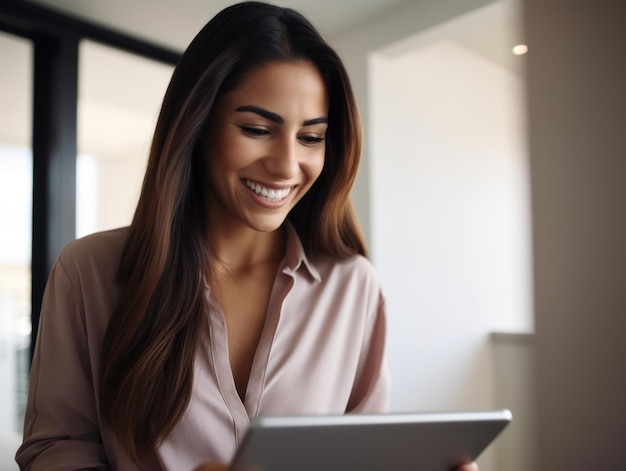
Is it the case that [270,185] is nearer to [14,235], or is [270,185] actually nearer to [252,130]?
[252,130]

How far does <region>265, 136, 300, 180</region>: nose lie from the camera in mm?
978

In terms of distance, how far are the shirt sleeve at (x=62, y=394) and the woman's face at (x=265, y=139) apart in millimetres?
350

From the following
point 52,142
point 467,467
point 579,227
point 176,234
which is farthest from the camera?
point 52,142

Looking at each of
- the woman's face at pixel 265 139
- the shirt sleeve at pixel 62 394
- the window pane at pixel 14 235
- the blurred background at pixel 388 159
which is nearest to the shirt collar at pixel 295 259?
the woman's face at pixel 265 139

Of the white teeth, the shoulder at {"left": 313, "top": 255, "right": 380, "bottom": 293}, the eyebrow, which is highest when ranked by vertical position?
the eyebrow

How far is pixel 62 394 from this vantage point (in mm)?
941

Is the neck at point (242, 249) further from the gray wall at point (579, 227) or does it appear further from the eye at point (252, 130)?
the gray wall at point (579, 227)

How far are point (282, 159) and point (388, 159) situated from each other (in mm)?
1726

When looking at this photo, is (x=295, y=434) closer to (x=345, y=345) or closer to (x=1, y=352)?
(x=345, y=345)

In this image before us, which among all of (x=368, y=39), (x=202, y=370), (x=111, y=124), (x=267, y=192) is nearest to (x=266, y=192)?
(x=267, y=192)

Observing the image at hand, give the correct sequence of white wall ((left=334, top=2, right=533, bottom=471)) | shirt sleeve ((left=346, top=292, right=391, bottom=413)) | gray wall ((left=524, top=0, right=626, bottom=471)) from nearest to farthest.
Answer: gray wall ((left=524, top=0, right=626, bottom=471)) → shirt sleeve ((left=346, top=292, right=391, bottom=413)) → white wall ((left=334, top=2, right=533, bottom=471))

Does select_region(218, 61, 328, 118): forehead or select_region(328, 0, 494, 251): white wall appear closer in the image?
select_region(218, 61, 328, 118): forehead

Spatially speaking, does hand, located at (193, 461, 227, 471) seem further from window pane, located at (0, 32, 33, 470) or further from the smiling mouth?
window pane, located at (0, 32, 33, 470)

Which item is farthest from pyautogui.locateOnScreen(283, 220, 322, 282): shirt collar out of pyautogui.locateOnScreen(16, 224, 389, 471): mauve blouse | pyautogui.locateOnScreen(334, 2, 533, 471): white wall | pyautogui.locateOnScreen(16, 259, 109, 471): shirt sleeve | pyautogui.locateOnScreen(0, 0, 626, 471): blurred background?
pyautogui.locateOnScreen(334, 2, 533, 471): white wall
